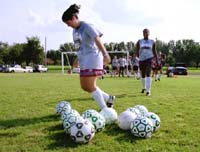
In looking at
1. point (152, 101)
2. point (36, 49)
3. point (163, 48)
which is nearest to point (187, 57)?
point (163, 48)

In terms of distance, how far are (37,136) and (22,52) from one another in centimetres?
8232

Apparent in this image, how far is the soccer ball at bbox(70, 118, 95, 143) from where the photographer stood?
16.6 ft

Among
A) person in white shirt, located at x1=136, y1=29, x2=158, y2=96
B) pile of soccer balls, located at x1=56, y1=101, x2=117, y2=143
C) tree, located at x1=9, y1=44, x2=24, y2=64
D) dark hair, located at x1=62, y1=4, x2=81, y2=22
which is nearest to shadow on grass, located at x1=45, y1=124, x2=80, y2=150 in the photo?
pile of soccer balls, located at x1=56, y1=101, x2=117, y2=143

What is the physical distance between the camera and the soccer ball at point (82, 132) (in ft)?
16.6

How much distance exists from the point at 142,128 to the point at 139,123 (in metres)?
0.13

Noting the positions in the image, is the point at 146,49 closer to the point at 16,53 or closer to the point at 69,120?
the point at 69,120

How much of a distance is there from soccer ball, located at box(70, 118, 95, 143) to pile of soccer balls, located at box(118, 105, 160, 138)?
72 cm

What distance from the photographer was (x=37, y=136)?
221 inches

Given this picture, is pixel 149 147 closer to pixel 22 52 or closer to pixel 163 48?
pixel 22 52

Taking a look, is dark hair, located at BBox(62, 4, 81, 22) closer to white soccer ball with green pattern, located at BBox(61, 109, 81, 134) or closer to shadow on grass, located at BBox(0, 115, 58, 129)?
white soccer ball with green pattern, located at BBox(61, 109, 81, 134)

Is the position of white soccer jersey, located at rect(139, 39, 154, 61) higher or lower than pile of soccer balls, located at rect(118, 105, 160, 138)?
higher

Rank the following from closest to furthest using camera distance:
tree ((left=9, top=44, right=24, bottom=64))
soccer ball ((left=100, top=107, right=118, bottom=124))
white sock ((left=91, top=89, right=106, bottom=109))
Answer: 1. soccer ball ((left=100, top=107, right=118, bottom=124))
2. white sock ((left=91, top=89, right=106, bottom=109))
3. tree ((left=9, top=44, right=24, bottom=64))

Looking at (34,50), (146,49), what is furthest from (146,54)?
(34,50)

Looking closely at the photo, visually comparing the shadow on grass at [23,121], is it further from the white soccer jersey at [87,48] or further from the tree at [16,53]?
the tree at [16,53]
